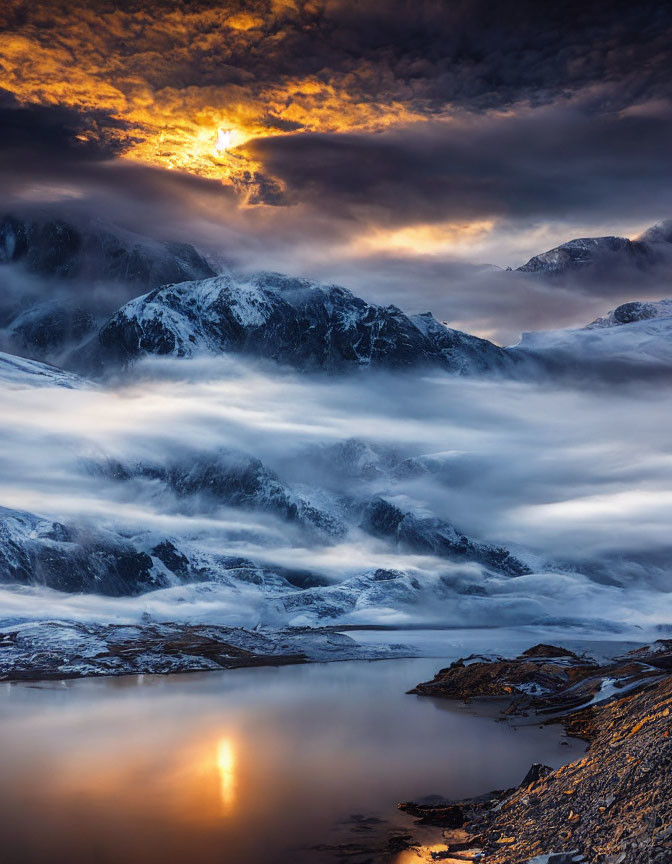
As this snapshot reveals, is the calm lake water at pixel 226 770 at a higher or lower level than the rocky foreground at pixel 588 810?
lower

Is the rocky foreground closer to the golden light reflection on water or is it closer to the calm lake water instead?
the calm lake water

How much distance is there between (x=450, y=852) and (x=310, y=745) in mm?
46504

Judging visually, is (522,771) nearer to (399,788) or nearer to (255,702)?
(399,788)

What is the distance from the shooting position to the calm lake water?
52.7 meters

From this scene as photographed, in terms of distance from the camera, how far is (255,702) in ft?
451

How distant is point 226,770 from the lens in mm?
75562

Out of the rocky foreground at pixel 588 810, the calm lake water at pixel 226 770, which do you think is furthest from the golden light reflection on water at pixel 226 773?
the rocky foreground at pixel 588 810

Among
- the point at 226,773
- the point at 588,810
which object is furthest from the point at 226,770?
the point at 588,810

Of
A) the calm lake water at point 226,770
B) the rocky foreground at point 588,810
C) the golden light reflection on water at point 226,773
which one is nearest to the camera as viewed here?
the rocky foreground at point 588,810

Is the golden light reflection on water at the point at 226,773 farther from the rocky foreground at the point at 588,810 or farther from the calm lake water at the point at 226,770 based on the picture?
the rocky foreground at the point at 588,810

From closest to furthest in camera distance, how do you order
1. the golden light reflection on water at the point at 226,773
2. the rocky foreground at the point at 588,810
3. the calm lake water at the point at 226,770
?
1. the rocky foreground at the point at 588,810
2. the calm lake water at the point at 226,770
3. the golden light reflection on water at the point at 226,773

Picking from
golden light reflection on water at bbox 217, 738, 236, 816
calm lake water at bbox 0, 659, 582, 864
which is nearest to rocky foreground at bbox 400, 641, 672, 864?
calm lake water at bbox 0, 659, 582, 864

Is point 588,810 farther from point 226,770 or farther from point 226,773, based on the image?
point 226,770

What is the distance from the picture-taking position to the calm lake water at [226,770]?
52688 mm
